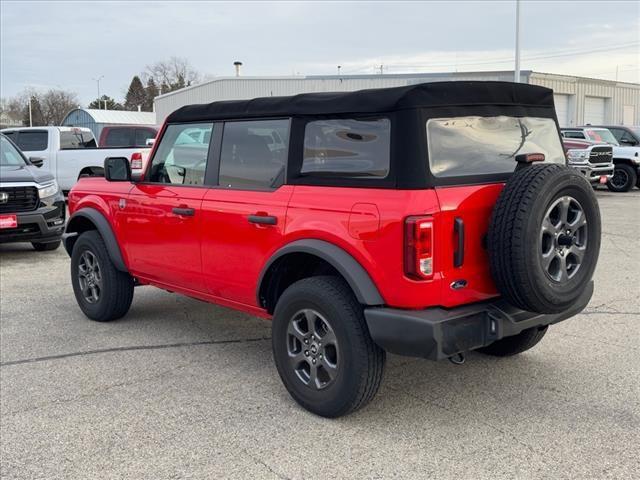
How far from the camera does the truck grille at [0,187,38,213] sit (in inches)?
350

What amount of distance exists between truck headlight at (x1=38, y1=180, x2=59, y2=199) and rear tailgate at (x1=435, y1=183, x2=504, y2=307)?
7.37 m

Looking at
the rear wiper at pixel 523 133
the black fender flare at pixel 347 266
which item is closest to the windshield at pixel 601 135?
the rear wiper at pixel 523 133

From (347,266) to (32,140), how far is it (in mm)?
14205

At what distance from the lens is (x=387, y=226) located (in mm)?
3396

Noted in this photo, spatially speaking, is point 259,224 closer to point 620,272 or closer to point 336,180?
point 336,180

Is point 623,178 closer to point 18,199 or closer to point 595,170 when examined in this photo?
point 595,170

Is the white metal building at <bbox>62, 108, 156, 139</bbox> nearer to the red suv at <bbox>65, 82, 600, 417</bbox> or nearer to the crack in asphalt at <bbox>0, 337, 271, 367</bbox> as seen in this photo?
the crack in asphalt at <bbox>0, 337, 271, 367</bbox>

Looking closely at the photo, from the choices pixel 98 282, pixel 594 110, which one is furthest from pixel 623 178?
pixel 594 110

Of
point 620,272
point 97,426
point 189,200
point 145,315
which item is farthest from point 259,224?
point 620,272

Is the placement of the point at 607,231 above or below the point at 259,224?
below

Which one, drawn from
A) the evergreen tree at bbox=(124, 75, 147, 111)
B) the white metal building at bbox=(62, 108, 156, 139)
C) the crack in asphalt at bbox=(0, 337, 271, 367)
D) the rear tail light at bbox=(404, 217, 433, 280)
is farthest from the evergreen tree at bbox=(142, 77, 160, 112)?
the rear tail light at bbox=(404, 217, 433, 280)

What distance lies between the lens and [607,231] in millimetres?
10953

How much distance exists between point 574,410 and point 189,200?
286 cm

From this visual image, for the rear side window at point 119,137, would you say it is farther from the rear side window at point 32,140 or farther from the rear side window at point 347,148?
the rear side window at point 347,148
